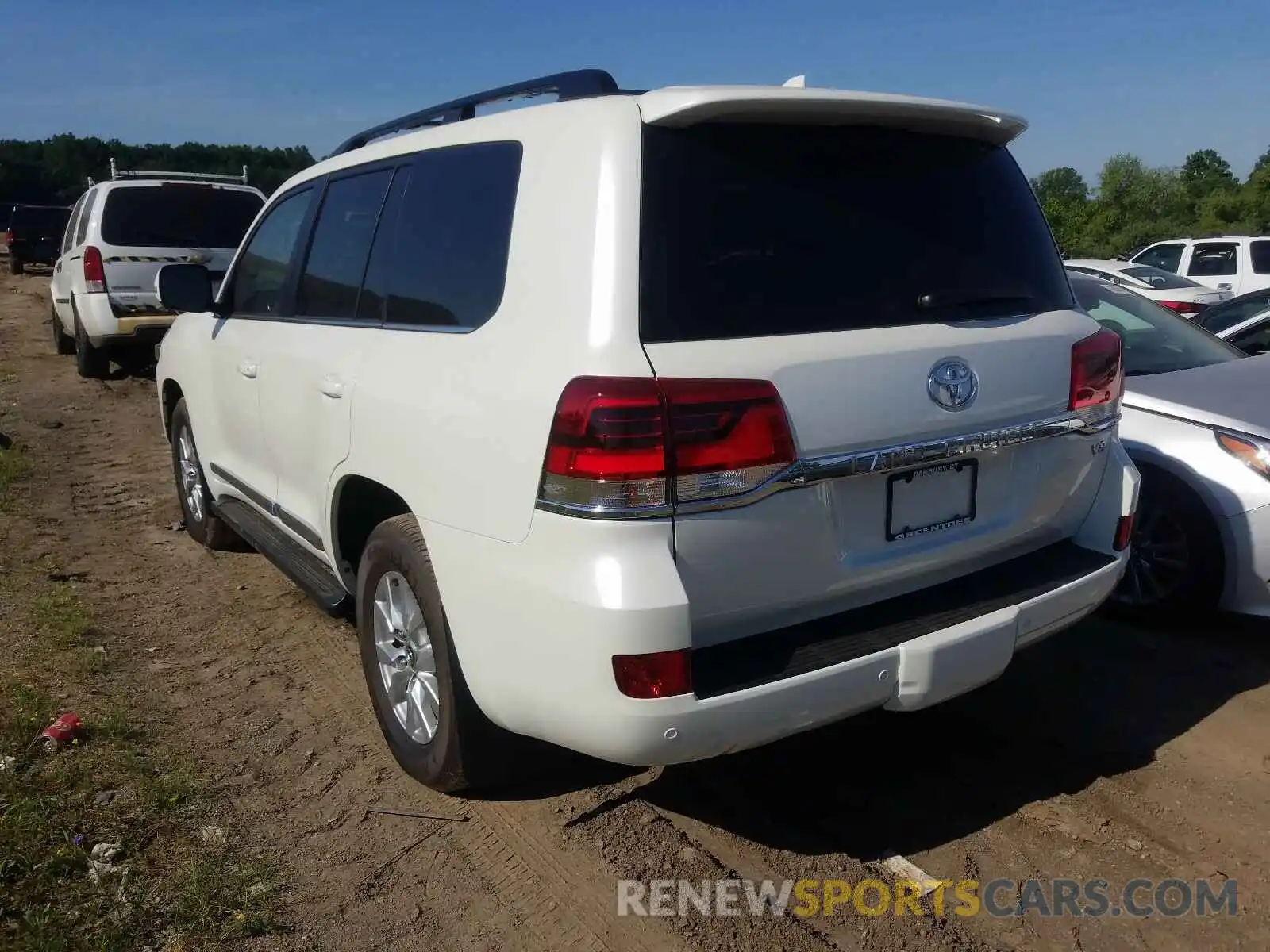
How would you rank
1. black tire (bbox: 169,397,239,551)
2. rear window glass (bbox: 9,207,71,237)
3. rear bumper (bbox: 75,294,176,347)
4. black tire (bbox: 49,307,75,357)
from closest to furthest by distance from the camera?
black tire (bbox: 169,397,239,551) → rear bumper (bbox: 75,294,176,347) → black tire (bbox: 49,307,75,357) → rear window glass (bbox: 9,207,71,237)

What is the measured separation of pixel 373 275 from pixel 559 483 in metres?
1.48

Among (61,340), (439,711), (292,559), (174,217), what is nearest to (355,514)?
(292,559)

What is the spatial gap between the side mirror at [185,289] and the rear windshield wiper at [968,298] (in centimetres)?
337

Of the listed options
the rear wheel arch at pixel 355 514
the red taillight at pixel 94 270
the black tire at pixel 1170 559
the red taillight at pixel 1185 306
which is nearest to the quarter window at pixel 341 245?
the rear wheel arch at pixel 355 514

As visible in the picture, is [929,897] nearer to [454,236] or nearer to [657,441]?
[657,441]

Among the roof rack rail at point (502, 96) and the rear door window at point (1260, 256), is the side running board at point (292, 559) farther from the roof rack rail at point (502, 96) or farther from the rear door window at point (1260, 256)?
the rear door window at point (1260, 256)

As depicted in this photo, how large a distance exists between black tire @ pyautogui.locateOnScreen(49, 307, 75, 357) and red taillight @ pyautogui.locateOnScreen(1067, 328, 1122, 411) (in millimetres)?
13377

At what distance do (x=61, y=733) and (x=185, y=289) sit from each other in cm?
211

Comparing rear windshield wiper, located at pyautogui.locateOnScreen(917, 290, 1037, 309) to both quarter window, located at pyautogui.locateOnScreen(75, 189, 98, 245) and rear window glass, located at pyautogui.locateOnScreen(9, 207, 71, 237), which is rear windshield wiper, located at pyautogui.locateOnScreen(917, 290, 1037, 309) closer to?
quarter window, located at pyautogui.locateOnScreen(75, 189, 98, 245)

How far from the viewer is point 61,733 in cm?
359

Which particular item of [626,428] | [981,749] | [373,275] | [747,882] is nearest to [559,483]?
[626,428]

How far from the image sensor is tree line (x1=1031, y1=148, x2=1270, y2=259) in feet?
133

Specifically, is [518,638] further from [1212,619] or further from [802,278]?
[1212,619]

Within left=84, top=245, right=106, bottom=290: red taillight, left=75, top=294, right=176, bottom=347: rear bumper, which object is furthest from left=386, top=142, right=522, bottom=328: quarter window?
left=75, top=294, right=176, bottom=347: rear bumper
